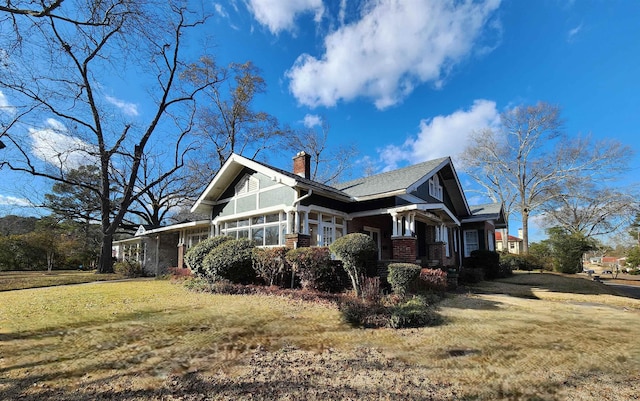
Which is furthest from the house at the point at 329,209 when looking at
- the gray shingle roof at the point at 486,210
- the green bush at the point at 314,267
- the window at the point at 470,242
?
the gray shingle roof at the point at 486,210

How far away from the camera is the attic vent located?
14771mm

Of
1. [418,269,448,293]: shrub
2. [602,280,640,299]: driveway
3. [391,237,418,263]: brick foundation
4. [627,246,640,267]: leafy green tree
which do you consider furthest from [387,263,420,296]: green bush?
[627,246,640,267]: leafy green tree

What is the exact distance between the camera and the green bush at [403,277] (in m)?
9.05

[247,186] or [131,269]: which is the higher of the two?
→ [247,186]

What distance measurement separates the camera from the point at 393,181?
1442 centimetres

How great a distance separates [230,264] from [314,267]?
3065 millimetres

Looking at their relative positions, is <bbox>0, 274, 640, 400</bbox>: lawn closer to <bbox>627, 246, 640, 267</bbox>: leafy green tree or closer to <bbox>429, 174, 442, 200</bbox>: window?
<bbox>429, 174, 442, 200</bbox>: window

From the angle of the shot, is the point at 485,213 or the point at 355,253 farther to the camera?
the point at 485,213

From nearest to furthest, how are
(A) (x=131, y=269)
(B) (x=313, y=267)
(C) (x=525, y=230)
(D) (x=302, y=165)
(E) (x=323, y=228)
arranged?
(B) (x=313, y=267) < (E) (x=323, y=228) < (D) (x=302, y=165) < (A) (x=131, y=269) < (C) (x=525, y=230)

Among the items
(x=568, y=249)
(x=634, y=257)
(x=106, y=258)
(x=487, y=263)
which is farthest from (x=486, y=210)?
(x=106, y=258)

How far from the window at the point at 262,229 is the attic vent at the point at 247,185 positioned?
134cm

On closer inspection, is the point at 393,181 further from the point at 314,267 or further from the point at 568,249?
the point at 568,249

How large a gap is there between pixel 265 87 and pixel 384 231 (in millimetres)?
18557

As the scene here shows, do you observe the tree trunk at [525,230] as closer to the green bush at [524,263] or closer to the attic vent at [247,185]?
the green bush at [524,263]
